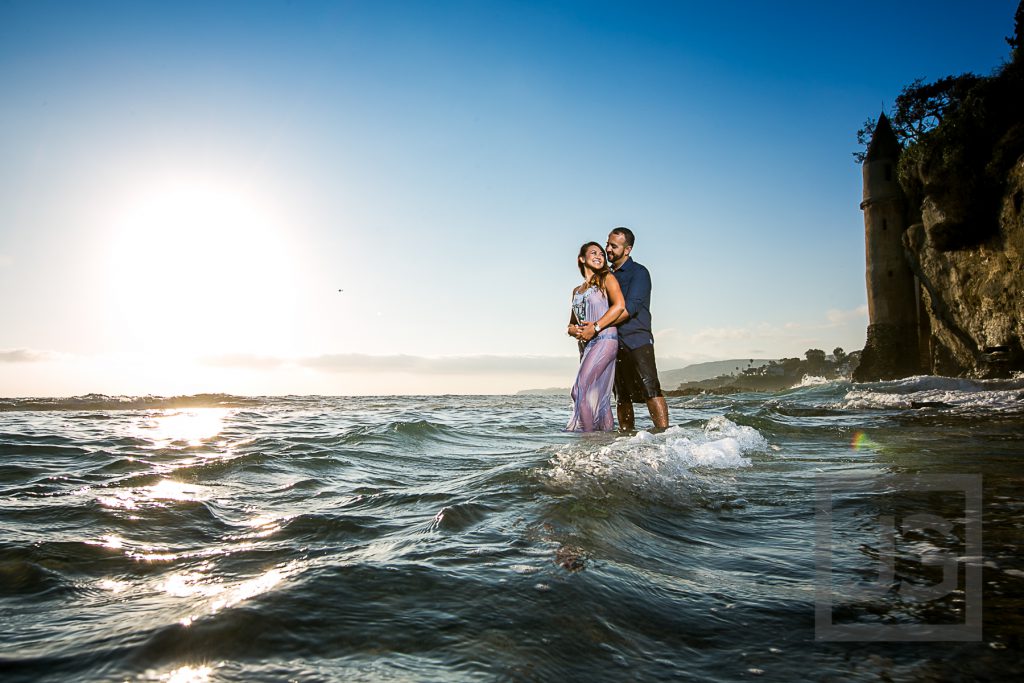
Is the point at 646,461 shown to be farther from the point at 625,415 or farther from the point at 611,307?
the point at 625,415

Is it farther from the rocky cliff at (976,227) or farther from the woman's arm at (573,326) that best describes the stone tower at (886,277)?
the woman's arm at (573,326)

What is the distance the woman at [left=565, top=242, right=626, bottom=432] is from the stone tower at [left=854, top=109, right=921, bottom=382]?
2608cm

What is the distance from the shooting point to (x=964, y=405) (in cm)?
1210

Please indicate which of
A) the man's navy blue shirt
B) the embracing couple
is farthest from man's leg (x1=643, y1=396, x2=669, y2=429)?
the man's navy blue shirt

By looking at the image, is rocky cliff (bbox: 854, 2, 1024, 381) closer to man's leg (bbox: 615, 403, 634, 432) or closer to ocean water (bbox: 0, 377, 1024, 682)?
man's leg (bbox: 615, 403, 634, 432)

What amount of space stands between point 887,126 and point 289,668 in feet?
123

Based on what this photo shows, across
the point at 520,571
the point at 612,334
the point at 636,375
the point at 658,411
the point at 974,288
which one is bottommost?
the point at 520,571

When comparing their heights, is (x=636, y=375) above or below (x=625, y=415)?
Answer: above

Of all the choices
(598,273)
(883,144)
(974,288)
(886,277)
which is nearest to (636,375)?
(598,273)

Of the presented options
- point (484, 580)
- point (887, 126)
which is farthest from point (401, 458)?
point (887, 126)

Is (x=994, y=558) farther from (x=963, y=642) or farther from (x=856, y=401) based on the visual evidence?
(x=856, y=401)

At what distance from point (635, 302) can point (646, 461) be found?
3.25m

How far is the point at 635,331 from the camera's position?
743 cm

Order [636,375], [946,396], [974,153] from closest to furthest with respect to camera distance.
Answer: [636,375] < [946,396] < [974,153]
